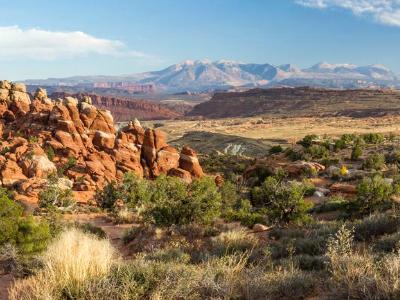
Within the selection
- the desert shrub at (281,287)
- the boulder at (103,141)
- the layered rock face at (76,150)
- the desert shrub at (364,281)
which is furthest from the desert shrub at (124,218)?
the boulder at (103,141)

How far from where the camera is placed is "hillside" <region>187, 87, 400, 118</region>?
13200 cm

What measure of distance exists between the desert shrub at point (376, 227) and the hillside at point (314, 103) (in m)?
117

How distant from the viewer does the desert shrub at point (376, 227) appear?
11.3 metres

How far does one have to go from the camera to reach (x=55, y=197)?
27406 mm

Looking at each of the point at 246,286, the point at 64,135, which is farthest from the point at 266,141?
the point at 246,286

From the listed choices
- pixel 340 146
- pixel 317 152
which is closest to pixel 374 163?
pixel 317 152

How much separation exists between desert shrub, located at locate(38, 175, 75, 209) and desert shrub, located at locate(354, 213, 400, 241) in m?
19.7

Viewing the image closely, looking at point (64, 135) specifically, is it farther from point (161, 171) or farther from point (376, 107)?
point (376, 107)

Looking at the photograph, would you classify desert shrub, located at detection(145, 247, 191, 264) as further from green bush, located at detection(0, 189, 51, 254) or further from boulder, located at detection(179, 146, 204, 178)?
boulder, located at detection(179, 146, 204, 178)

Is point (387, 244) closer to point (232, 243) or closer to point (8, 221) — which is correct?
point (232, 243)

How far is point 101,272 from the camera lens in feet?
21.4

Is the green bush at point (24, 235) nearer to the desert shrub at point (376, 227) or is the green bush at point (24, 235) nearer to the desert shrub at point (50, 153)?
the desert shrub at point (376, 227)

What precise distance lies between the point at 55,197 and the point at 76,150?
14.0 m

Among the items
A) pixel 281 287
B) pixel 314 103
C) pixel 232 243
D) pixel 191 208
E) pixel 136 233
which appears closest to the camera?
pixel 281 287
